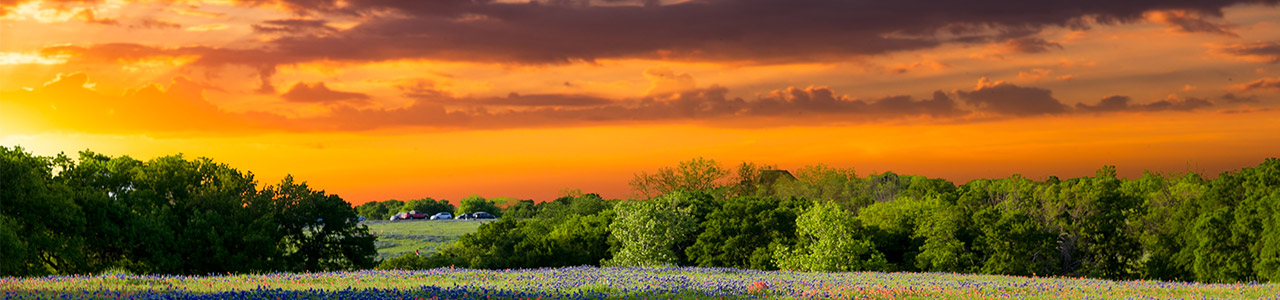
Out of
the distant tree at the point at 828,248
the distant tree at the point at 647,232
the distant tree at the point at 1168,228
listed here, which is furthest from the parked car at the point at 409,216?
the distant tree at the point at 1168,228

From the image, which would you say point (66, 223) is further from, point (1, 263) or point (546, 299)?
point (546, 299)

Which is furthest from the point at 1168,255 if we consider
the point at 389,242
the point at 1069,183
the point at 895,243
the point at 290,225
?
the point at 389,242

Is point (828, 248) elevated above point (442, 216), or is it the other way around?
point (828, 248)

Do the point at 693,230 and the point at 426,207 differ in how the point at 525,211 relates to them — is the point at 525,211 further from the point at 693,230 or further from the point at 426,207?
the point at 426,207

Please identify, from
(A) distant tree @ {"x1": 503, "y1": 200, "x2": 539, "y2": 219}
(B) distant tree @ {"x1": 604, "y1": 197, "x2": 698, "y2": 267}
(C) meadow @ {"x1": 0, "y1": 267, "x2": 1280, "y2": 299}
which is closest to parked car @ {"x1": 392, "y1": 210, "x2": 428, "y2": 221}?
(A) distant tree @ {"x1": 503, "y1": 200, "x2": 539, "y2": 219}

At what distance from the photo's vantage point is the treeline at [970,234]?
210 ft

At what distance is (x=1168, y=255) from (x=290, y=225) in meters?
57.5

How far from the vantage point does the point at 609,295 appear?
855 inches

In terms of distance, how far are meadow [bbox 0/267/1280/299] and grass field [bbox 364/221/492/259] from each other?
274 ft

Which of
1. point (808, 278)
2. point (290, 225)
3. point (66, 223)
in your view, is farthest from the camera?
point (290, 225)

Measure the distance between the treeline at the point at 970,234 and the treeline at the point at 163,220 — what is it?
7029 millimetres

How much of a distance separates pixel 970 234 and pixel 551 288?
53.7 m

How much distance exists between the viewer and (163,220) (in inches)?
2224

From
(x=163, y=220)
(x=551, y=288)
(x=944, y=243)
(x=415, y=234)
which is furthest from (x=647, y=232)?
(x=415, y=234)
